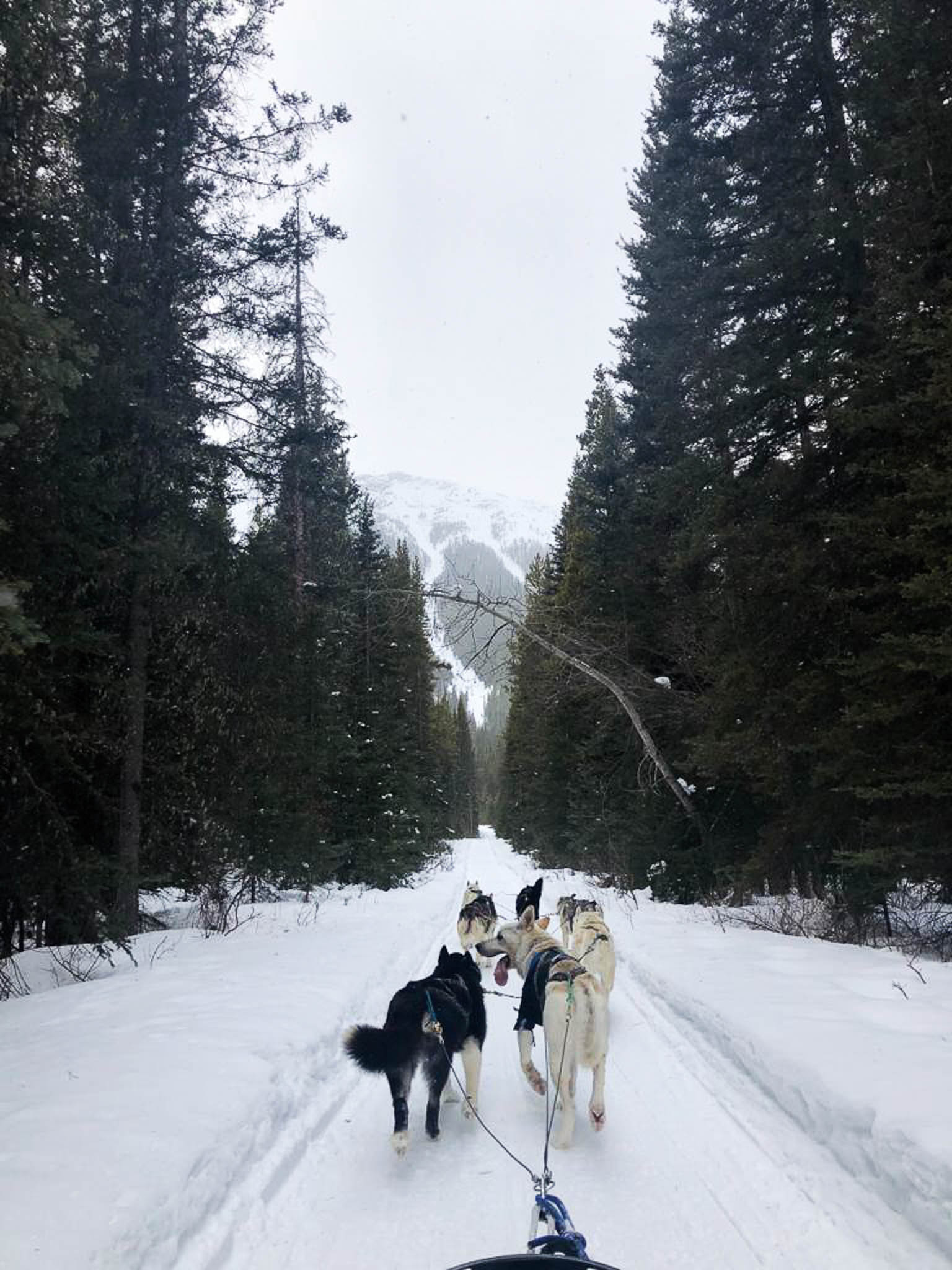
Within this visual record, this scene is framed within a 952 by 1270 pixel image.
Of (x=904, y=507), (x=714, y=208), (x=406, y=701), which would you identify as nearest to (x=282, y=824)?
(x=904, y=507)

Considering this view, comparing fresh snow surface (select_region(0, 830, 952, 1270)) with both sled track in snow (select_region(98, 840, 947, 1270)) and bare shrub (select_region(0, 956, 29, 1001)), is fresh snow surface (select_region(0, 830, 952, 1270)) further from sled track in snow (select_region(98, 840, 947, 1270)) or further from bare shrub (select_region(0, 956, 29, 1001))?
bare shrub (select_region(0, 956, 29, 1001))

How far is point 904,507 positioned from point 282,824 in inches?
471

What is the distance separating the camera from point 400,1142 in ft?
12.5

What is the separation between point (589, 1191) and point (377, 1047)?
125cm

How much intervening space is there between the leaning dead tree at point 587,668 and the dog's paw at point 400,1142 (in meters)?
9.92

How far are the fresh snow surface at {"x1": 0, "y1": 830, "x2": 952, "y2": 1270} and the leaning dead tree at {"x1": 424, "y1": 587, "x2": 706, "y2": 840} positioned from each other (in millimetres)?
6177

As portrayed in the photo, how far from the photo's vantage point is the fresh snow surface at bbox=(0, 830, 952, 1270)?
2.96 m

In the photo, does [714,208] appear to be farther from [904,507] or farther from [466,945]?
[466,945]

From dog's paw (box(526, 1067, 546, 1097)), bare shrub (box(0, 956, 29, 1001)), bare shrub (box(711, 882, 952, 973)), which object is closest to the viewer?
dog's paw (box(526, 1067, 546, 1097))

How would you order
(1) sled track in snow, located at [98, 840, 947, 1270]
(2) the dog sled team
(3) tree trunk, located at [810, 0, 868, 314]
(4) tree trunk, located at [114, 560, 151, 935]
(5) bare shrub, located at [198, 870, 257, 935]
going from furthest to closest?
(5) bare shrub, located at [198, 870, 257, 935] < (4) tree trunk, located at [114, 560, 151, 935] < (3) tree trunk, located at [810, 0, 868, 314] < (2) the dog sled team < (1) sled track in snow, located at [98, 840, 947, 1270]

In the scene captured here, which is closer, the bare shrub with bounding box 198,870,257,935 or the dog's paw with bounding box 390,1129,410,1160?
the dog's paw with bounding box 390,1129,410,1160

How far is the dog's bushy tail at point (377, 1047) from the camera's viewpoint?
3871mm

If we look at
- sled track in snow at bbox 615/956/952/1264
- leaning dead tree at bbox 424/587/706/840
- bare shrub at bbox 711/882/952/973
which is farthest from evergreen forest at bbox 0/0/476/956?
bare shrub at bbox 711/882/952/973

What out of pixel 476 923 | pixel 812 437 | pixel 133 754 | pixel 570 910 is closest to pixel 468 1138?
pixel 570 910
